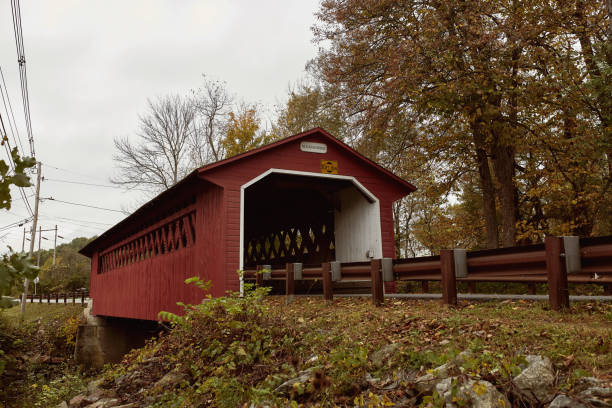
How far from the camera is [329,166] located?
11.7 metres

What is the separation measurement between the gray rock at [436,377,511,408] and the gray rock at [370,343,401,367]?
1.01 m

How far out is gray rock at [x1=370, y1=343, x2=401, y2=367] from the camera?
440cm

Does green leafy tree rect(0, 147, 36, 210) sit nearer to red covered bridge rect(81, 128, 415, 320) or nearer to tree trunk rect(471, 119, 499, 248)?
red covered bridge rect(81, 128, 415, 320)

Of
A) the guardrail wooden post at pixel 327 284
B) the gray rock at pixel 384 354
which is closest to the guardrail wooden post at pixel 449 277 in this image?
the gray rock at pixel 384 354

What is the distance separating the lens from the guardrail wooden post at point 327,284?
27.8 feet

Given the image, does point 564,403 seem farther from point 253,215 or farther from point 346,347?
point 253,215

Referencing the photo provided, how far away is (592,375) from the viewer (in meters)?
3.22

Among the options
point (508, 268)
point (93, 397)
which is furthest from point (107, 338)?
point (508, 268)

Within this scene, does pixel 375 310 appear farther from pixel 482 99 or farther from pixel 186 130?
pixel 186 130

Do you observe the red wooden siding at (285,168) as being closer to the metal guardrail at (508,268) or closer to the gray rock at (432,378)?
the metal guardrail at (508,268)

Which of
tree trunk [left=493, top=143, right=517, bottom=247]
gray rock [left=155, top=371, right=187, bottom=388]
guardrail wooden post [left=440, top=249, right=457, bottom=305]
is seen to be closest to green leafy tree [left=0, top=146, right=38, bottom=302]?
gray rock [left=155, top=371, right=187, bottom=388]

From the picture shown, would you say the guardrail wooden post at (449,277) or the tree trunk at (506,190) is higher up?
the tree trunk at (506,190)

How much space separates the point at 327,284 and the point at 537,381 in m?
5.47

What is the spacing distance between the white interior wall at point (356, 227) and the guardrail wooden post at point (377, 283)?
13.9 ft
